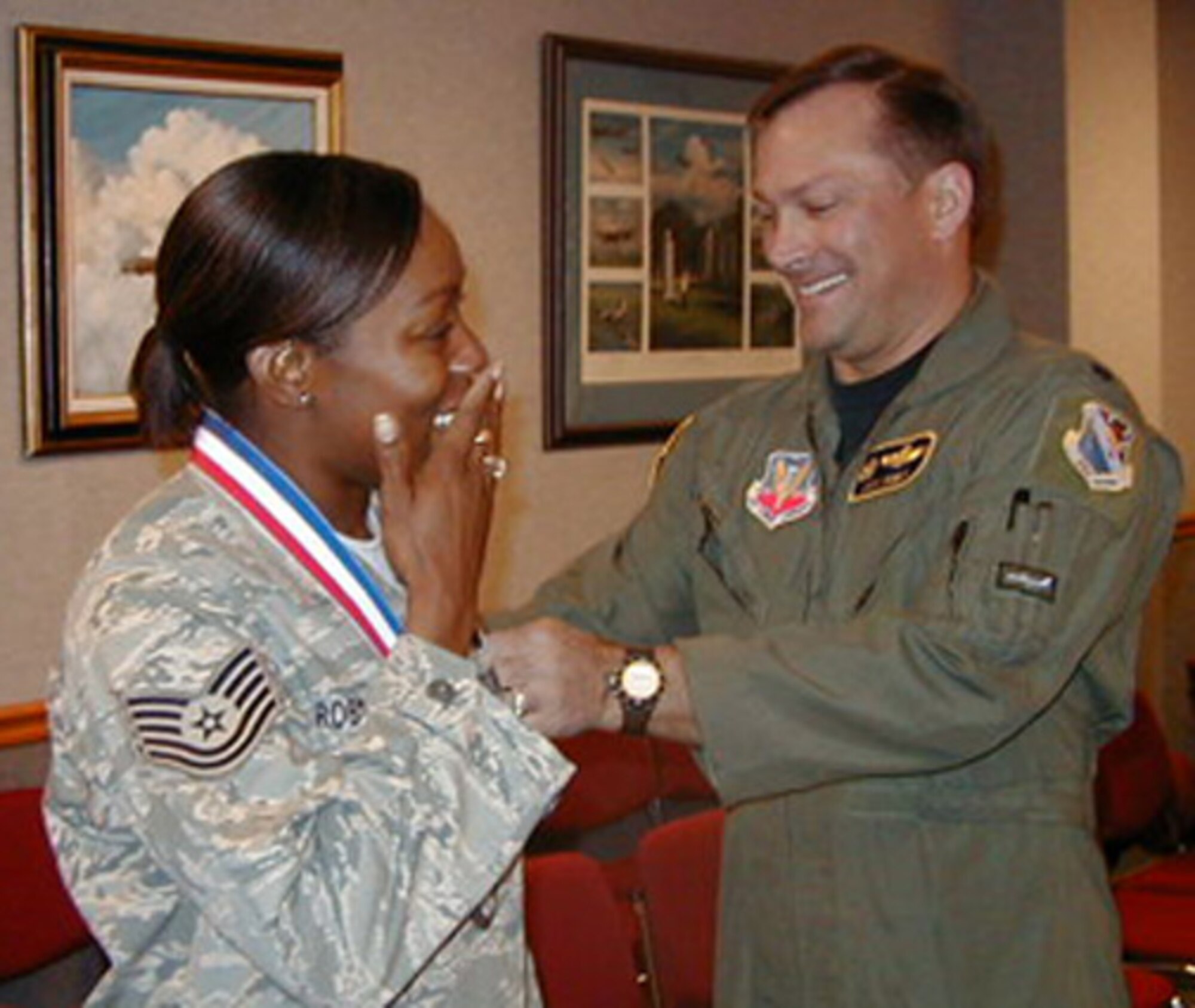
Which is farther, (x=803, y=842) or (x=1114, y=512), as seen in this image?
(x=803, y=842)

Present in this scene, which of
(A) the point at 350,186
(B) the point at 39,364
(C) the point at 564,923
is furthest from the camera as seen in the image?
(B) the point at 39,364

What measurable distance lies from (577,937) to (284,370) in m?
1.52

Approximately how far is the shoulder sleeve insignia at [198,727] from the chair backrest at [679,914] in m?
1.74

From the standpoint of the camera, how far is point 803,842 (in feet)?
7.14

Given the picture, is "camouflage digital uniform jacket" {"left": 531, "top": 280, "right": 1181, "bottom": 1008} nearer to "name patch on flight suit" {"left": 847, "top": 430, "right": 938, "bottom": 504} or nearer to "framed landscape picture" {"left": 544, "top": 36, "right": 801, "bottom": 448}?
"name patch on flight suit" {"left": 847, "top": 430, "right": 938, "bottom": 504}

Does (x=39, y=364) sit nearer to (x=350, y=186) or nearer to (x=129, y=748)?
(x=350, y=186)

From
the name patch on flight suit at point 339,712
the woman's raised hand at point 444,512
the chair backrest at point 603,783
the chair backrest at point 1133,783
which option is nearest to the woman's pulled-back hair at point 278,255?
the woman's raised hand at point 444,512

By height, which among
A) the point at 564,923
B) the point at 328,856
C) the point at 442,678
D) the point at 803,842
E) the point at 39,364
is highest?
the point at 39,364

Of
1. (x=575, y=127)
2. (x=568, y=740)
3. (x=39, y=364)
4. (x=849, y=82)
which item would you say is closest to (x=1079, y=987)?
(x=849, y=82)

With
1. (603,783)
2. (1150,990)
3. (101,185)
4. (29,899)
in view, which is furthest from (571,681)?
(1150,990)

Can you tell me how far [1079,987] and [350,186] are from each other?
1.28 meters

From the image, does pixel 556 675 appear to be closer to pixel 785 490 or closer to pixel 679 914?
pixel 785 490

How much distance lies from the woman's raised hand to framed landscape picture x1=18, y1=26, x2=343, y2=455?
1698 millimetres

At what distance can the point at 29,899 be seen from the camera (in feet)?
9.40
